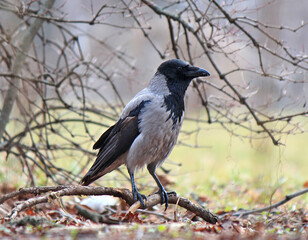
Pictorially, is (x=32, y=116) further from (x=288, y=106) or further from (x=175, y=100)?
(x=288, y=106)

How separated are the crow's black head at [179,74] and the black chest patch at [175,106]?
10cm

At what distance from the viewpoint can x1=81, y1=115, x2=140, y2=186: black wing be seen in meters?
4.40

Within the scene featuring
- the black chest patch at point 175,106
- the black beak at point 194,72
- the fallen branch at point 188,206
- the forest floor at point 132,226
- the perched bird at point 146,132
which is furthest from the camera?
the black beak at point 194,72

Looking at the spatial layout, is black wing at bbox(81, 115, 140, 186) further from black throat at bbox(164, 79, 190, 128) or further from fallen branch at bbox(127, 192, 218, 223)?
fallen branch at bbox(127, 192, 218, 223)

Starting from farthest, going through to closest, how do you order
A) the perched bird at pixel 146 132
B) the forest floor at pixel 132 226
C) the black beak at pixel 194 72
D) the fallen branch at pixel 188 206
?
the black beak at pixel 194 72
the perched bird at pixel 146 132
the fallen branch at pixel 188 206
the forest floor at pixel 132 226

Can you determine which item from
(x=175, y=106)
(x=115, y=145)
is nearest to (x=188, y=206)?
(x=115, y=145)

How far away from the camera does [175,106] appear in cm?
456

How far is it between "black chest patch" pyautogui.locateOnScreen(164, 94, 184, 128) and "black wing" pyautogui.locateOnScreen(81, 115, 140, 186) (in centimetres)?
34

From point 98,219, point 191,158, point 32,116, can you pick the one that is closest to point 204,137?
point 191,158

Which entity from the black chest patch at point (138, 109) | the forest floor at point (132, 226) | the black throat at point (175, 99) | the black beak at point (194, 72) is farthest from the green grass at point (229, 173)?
the black chest patch at point (138, 109)

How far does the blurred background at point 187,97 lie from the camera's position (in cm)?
447

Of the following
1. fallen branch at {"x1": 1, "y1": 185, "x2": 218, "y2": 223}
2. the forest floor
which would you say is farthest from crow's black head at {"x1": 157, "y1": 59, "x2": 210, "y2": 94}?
the forest floor

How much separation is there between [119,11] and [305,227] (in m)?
2.61

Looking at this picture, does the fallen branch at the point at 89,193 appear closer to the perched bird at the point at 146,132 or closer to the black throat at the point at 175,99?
the perched bird at the point at 146,132
